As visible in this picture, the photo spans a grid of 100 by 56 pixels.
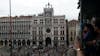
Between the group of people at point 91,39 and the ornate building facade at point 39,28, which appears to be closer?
the group of people at point 91,39

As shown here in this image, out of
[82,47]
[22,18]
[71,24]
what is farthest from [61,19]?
[82,47]

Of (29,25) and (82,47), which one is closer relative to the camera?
(82,47)

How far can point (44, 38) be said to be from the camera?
61688 mm

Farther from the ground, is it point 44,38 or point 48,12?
point 48,12

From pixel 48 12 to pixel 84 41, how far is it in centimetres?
6032

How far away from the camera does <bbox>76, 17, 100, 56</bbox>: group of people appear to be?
137 centimetres

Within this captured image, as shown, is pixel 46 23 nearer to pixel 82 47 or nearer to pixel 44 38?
pixel 44 38

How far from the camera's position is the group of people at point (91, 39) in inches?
53.8

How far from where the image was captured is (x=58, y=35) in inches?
2438

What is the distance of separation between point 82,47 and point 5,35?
60418mm

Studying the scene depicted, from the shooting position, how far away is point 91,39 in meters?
1.39

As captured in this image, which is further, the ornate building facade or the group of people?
the ornate building facade

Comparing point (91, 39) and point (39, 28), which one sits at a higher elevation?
point (91, 39)

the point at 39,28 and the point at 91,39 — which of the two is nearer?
the point at 91,39
